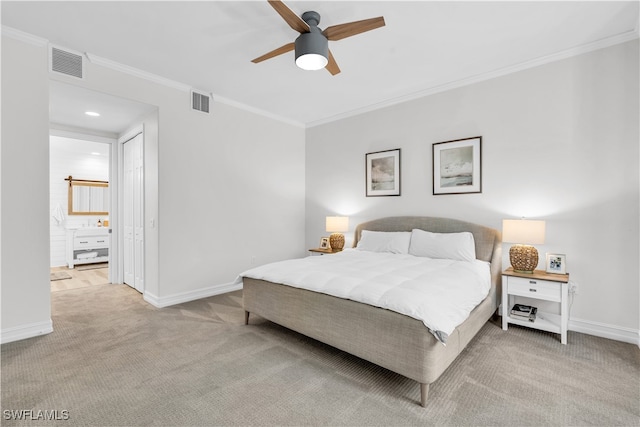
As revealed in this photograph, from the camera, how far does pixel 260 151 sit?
479cm

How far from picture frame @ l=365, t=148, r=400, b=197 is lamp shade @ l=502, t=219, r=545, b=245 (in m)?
1.59

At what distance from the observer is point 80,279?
17.0ft

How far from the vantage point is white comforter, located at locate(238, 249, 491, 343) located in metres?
1.91

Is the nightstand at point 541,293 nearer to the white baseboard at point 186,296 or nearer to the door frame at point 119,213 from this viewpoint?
the white baseboard at point 186,296

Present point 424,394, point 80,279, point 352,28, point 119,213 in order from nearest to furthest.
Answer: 1. point 424,394
2. point 352,28
3. point 119,213
4. point 80,279

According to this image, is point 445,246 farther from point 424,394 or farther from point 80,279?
point 80,279

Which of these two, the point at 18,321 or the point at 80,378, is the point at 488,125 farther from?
the point at 18,321

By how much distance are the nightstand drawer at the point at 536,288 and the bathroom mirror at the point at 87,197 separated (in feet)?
28.0

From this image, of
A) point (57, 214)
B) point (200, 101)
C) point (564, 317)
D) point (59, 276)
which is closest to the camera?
point (564, 317)

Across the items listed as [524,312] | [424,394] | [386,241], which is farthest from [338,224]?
[424,394]

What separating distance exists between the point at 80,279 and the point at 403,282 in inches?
223

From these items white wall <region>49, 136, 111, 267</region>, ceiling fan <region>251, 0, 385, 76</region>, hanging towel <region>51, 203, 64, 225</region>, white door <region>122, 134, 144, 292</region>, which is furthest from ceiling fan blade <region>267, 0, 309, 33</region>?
hanging towel <region>51, 203, 64, 225</region>

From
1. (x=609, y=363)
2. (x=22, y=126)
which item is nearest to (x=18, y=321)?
(x=22, y=126)

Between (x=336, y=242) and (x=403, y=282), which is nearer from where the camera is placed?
(x=403, y=282)
